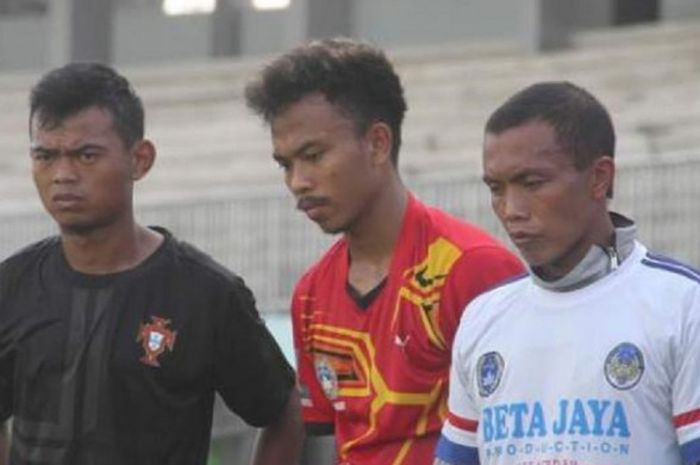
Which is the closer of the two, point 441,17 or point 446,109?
point 446,109

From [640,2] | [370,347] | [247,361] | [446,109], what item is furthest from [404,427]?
[640,2]

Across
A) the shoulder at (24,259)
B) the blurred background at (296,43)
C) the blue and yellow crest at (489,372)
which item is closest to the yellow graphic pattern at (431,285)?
the blue and yellow crest at (489,372)

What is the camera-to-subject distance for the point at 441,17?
25.3 metres

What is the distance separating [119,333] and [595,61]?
16249 mm

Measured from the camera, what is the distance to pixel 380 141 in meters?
5.10

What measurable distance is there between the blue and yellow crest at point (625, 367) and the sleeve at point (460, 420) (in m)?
0.36

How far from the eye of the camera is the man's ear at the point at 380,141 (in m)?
5.07

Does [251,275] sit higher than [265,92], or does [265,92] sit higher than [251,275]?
[265,92]

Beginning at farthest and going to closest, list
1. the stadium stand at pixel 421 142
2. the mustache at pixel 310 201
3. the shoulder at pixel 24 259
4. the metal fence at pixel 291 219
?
the stadium stand at pixel 421 142
the metal fence at pixel 291 219
the shoulder at pixel 24 259
the mustache at pixel 310 201

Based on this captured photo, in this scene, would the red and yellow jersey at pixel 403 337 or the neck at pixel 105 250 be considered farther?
the neck at pixel 105 250

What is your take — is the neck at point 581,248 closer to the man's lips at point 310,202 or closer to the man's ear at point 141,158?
the man's lips at point 310,202

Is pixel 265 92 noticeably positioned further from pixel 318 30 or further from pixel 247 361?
pixel 318 30

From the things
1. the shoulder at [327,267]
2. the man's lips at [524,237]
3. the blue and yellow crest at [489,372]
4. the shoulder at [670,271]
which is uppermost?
the man's lips at [524,237]

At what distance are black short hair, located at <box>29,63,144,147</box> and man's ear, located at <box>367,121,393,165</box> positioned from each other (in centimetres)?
63
